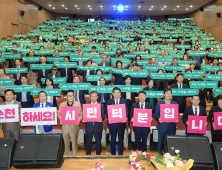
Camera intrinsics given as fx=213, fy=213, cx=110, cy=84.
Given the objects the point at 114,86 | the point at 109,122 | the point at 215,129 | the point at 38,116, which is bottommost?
the point at 215,129

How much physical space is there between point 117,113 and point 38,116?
4.89 feet

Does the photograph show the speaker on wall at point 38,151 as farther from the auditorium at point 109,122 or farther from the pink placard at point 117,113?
the pink placard at point 117,113

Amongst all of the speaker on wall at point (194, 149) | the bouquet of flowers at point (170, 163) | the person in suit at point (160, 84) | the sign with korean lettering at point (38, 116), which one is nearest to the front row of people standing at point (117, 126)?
the sign with korean lettering at point (38, 116)

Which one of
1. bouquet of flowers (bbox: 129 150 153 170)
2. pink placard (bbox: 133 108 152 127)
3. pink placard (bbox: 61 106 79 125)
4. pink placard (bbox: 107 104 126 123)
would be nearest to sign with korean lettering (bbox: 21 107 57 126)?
pink placard (bbox: 61 106 79 125)

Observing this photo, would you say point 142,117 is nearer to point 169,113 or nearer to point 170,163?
point 169,113

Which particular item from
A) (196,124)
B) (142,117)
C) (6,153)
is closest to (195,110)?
(196,124)

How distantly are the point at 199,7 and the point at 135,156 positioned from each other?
22.8 metres

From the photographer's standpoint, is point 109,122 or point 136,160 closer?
point 136,160

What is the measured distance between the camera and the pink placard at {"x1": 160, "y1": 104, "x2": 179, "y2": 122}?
405 cm

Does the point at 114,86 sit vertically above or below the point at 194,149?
above

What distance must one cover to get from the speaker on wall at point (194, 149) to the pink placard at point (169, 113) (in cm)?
115

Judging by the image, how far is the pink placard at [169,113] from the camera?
160 inches

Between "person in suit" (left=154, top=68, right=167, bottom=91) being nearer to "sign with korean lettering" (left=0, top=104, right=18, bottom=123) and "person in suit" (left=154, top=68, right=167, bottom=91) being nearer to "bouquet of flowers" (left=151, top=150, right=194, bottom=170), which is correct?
"sign with korean lettering" (left=0, top=104, right=18, bottom=123)

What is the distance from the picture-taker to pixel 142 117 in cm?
406
